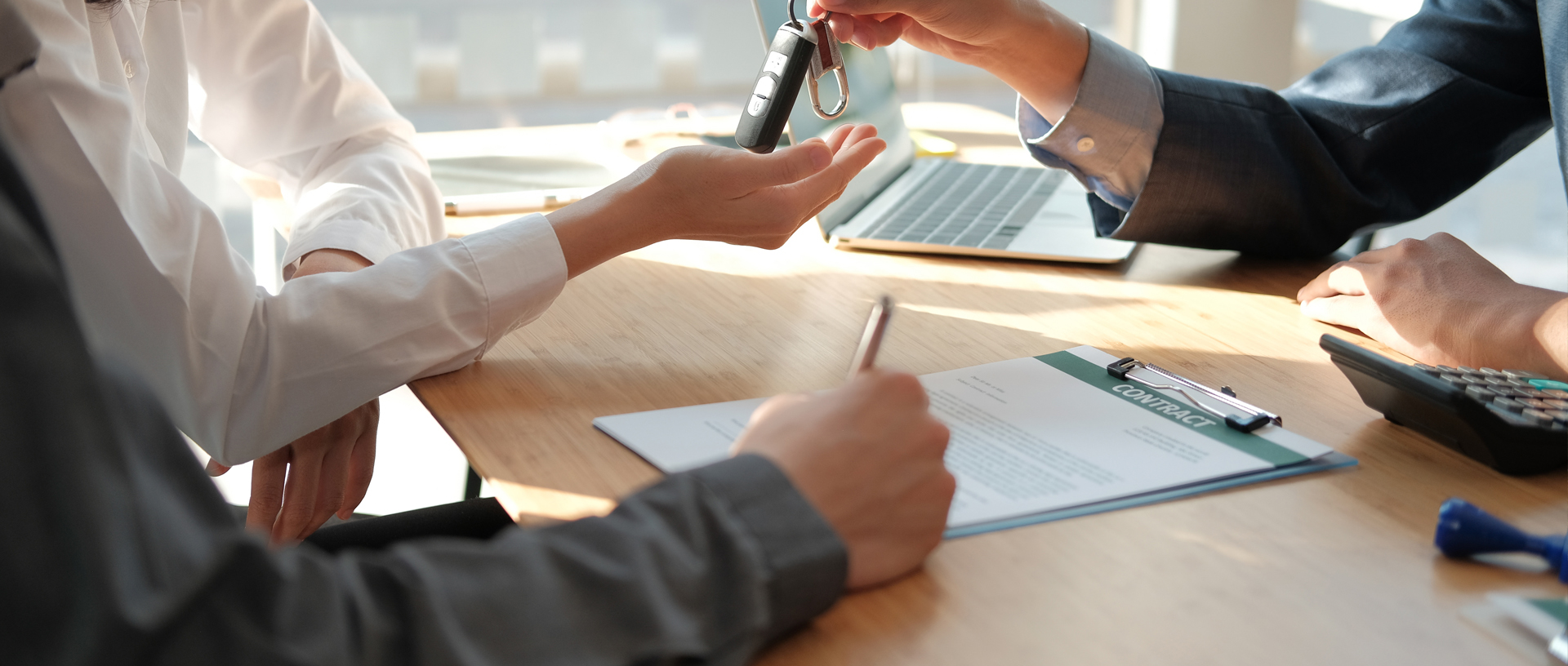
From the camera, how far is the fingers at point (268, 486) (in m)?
0.82

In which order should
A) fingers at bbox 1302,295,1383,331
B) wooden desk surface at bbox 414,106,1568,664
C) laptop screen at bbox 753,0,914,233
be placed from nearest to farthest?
wooden desk surface at bbox 414,106,1568,664
fingers at bbox 1302,295,1383,331
laptop screen at bbox 753,0,914,233

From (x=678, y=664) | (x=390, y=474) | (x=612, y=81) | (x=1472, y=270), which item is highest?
(x=1472, y=270)

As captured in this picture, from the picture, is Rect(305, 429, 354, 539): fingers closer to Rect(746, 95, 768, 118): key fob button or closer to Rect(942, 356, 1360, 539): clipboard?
Rect(746, 95, 768, 118): key fob button

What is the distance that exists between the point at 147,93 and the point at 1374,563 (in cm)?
96

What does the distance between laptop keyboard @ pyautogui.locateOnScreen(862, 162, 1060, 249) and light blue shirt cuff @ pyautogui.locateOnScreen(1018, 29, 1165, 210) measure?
112 mm

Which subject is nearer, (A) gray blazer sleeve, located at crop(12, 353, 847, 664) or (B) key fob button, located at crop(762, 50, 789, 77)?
(A) gray blazer sleeve, located at crop(12, 353, 847, 664)

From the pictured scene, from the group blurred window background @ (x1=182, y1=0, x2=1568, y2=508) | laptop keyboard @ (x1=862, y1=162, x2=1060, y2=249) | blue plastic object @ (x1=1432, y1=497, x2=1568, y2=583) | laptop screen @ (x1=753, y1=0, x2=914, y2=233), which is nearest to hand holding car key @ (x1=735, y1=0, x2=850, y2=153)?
laptop screen @ (x1=753, y1=0, x2=914, y2=233)

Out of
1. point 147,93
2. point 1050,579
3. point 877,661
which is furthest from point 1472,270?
point 147,93

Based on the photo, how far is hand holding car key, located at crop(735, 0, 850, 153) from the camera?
844mm

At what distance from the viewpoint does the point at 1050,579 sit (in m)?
0.48

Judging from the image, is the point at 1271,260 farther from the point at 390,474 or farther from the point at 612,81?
the point at 612,81

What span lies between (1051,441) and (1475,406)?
0.23 m

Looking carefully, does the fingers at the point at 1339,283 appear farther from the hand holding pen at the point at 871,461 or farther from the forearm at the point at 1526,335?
the hand holding pen at the point at 871,461

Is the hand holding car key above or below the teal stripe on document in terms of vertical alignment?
above
